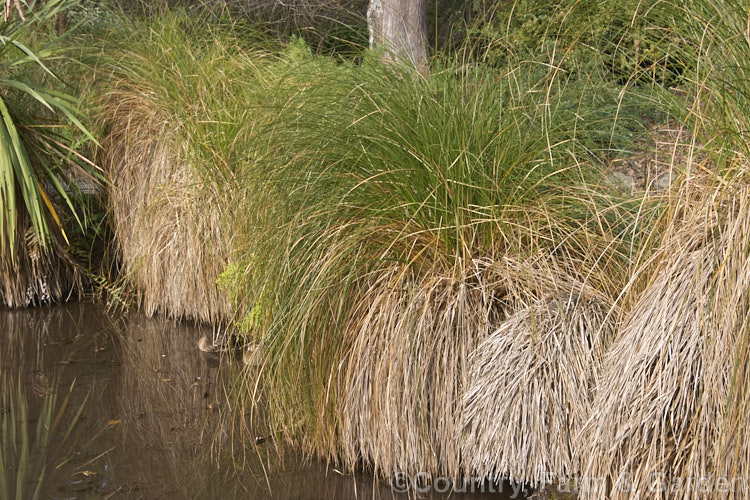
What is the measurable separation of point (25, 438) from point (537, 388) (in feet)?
7.72

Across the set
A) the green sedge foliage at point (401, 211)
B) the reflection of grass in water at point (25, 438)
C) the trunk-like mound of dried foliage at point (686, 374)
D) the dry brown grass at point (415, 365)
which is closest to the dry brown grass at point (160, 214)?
the reflection of grass in water at point (25, 438)

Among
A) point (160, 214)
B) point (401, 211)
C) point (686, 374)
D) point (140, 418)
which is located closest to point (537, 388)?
point (686, 374)

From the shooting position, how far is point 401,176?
11.0ft

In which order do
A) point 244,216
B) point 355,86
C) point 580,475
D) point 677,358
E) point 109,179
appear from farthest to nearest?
point 109,179, point 244,216, point 355,86, point 580,475, point 677,358

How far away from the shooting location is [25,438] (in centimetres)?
377

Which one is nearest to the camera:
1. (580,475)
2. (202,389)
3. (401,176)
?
(580,475)

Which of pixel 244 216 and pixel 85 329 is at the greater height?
pixel 244 216

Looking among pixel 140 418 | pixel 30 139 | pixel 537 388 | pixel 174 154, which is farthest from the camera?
pixel 30 139

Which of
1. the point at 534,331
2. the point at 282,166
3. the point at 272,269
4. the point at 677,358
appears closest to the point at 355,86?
the point at 282,166

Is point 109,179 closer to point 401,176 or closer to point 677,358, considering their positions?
point 401,176

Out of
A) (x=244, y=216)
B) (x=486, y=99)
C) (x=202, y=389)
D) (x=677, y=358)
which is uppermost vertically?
(x=486, y=99)

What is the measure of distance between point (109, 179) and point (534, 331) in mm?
3883

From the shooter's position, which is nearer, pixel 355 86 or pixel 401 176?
pixel 401 176

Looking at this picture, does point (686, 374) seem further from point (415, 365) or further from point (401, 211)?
point (401, 211)
